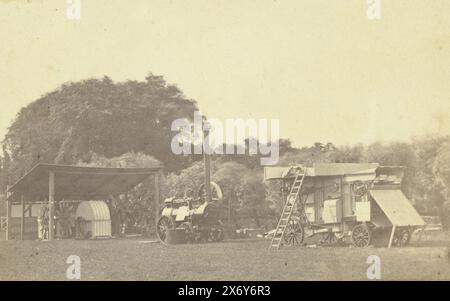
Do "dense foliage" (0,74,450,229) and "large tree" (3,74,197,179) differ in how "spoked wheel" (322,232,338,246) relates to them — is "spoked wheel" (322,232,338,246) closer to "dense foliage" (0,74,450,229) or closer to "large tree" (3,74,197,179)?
"dense foliage" (0,74,450,229)

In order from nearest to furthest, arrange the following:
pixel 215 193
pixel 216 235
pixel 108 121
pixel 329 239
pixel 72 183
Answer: pixel 329 239
pixel 216 235
pixel 215 193
pixel 72 183
pixel 108 121

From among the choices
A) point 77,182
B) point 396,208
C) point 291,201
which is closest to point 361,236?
point 396,208

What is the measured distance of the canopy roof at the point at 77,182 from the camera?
26.6 m

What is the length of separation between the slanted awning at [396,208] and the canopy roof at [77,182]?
482 inches

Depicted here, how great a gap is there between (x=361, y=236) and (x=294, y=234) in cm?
230

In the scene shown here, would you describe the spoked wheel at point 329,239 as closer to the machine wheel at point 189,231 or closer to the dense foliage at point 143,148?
the dense foliage at point 143,148

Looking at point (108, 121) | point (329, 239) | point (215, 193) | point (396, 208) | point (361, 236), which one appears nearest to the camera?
point (396, 208)

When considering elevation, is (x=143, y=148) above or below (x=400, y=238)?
above

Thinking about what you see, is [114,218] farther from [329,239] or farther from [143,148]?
[329,239]

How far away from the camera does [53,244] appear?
81.0ft

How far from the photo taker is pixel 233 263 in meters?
17.1

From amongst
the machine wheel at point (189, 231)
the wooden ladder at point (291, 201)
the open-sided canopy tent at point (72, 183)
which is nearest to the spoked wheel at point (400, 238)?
the wooden ladder at point (291, 201)
